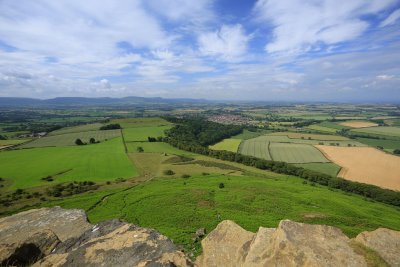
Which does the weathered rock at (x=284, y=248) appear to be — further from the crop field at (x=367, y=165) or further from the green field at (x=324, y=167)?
the green field at (x=324, y=167)

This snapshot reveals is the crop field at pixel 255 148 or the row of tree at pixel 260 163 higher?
the row of tree at pixel 260 163

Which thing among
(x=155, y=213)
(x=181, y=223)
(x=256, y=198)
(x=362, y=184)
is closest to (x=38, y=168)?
(x=155, y=213)

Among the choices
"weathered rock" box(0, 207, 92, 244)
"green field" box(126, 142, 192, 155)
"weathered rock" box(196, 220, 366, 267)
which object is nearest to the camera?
"weathered rock" box(196, 220, 366, 267)

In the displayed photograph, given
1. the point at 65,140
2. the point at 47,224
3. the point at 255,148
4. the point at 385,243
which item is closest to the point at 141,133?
the point at 65,140

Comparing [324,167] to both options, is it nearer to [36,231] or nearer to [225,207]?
[225,207]

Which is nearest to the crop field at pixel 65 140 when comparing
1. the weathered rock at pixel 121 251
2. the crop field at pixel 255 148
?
the crop field at pixel 255 148

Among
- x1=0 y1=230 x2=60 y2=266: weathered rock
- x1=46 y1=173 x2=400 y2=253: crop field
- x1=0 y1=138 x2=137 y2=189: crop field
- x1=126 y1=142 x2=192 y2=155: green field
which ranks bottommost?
x1=126 y1=142 x2=192 y2=155: green field

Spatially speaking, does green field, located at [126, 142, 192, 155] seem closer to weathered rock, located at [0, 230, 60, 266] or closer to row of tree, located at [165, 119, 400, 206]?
row of tree, located at [165, 119, 400, 206]

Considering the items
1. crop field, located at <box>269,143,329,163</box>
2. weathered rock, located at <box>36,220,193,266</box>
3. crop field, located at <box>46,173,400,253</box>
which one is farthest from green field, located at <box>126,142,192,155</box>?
weathered rock, located at <box>36,220,193,266</box>
